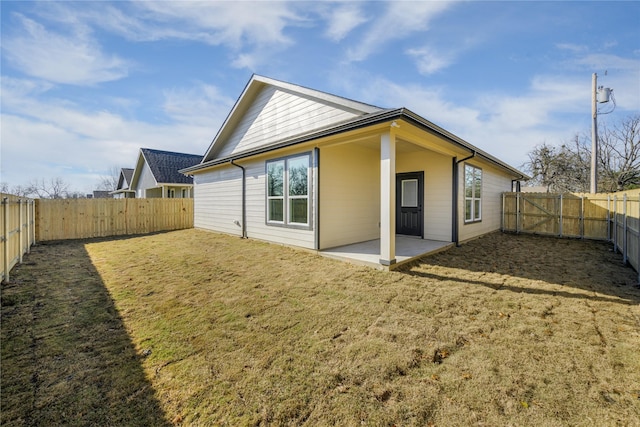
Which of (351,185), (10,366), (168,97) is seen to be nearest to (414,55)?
(351,185)

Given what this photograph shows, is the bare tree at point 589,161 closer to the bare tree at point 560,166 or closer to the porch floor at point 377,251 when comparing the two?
the bare tree at point 560,166

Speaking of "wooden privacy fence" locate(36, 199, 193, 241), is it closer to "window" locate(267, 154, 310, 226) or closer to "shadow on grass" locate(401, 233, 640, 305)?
"window" locate(267, 154, 310, 226)

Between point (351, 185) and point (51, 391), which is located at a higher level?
point (351, 185)

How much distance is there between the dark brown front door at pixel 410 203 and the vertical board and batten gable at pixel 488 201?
120 centimetres

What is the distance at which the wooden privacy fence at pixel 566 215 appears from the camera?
9.22m

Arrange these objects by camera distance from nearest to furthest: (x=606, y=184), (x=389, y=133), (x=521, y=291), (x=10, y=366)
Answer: (x=10, y=366), (x=521, y=291), (x=389, y=133), (x=606, y=184)

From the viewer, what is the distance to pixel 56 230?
11.1 metres

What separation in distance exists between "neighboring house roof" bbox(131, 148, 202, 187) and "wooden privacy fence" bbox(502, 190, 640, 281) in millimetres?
20249

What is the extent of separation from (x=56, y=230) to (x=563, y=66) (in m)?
22.7

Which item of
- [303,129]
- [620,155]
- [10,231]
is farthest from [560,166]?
[10,231]

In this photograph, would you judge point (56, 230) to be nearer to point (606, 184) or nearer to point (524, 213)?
point (524, 213)

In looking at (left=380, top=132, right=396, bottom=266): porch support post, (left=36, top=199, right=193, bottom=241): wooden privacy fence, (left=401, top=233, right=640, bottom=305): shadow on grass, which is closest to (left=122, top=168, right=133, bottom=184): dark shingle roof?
(left=36, top=199, right=193, bottom=241): wooden privacy fence

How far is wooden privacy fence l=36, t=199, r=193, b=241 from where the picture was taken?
11.0 m

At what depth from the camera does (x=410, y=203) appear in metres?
9.35
